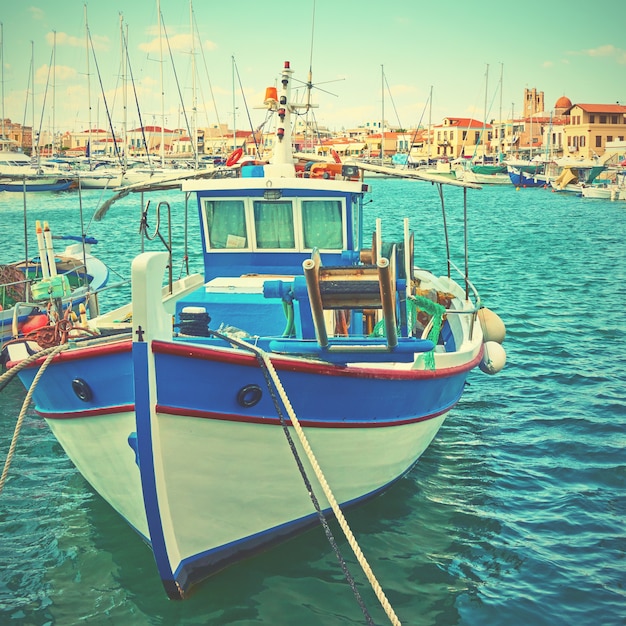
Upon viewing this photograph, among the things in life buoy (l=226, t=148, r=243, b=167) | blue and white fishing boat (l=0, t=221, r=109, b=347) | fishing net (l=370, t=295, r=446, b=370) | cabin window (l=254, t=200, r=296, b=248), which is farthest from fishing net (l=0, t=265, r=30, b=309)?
fishing net (l=370, t=295, r=446, b=370)

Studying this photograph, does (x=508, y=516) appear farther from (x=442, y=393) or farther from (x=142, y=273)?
(x=142, y=273)

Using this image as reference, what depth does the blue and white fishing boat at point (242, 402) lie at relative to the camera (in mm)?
6348

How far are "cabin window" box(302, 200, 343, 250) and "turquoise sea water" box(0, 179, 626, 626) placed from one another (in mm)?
3080

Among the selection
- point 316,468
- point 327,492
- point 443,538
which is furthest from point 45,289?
point 443,538

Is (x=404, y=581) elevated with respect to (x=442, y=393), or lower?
lower

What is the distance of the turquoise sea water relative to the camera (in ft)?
23.7

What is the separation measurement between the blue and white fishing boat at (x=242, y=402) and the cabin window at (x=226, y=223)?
988 mm

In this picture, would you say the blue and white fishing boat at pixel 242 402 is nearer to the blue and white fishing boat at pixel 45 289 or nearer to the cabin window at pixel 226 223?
the cabin window at pixel 226 223

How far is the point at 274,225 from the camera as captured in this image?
10203mm

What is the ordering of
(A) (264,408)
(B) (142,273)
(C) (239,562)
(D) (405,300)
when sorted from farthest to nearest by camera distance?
(D) (405,300) < (C) (239,562) < (A) (264,408) < (B) (142,273)

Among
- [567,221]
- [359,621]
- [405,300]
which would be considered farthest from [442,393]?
[567,221]

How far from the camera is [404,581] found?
764 centimetres

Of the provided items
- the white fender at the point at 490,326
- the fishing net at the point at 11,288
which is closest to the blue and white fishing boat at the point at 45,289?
the fishing net at the point at 11,288

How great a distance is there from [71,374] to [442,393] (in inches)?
167
